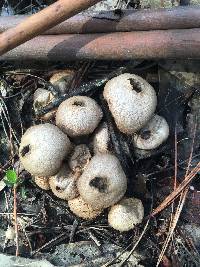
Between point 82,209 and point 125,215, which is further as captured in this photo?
point 82,209

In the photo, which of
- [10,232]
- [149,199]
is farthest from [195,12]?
[10,232]

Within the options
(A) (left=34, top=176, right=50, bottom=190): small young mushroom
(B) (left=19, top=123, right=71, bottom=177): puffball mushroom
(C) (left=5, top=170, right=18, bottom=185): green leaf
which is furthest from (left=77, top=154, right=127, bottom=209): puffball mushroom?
(C) (left=5, top=170, right=18, bottom=185): green leaf

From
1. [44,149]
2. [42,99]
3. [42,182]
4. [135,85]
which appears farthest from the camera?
[42,99]

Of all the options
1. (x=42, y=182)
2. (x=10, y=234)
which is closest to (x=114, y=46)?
(x=42, y=182)

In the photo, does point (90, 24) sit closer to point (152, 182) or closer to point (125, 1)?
point (125, 1)

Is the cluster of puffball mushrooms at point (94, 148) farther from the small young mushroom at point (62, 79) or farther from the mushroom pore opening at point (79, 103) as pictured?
the small young mushroom at point (62, 79)

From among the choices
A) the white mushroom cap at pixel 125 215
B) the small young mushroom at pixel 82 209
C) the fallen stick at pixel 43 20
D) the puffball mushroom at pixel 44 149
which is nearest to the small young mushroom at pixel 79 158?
the puffball mushroom at pixel 44 149

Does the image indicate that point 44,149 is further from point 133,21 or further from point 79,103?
point 133,21

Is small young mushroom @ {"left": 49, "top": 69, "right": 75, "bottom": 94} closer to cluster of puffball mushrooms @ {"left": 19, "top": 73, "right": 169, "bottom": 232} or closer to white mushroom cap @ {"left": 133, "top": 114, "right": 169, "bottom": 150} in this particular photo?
cluster of puffball mushrooms @ {"left": 19, "top": 73, "right": 169, "bottom": 232}
